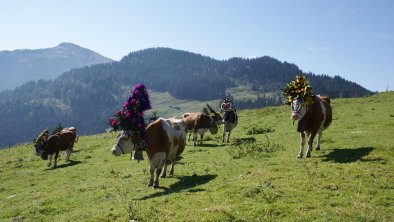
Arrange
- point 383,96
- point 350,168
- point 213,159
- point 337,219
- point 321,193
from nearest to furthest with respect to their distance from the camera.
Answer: point 337,219
point 321,193
point 350,168
point 213,159
point 383,96

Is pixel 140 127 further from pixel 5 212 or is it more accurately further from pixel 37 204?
pixel 5 212

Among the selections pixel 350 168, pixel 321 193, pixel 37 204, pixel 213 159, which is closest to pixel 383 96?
pixel 213 159

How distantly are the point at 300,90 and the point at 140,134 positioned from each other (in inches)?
342

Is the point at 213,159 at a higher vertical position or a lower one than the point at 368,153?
lower

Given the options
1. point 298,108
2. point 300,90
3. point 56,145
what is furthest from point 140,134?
point 56,145

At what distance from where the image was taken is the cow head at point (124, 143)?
16.4 m

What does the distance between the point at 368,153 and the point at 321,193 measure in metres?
Result: 7.05

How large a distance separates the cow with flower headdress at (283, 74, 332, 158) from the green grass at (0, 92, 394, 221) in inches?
54.6

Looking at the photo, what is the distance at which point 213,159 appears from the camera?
24406 millimetres

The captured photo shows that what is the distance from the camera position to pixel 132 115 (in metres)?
16.5

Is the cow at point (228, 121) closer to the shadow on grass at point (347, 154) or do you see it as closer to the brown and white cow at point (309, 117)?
the brown and white cow at point (309, 117)

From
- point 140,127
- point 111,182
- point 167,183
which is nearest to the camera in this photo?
point 140,127

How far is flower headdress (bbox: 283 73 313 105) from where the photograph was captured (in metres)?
18.9

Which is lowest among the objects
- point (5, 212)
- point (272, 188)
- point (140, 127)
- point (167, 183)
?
point (5, 212)
